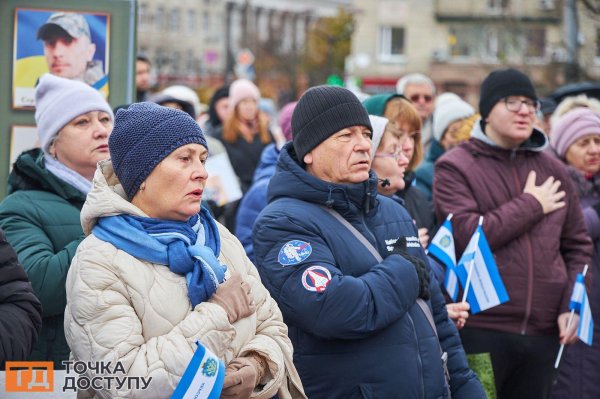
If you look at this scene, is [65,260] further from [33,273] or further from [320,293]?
[320,293]

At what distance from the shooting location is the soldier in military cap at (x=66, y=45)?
624cm

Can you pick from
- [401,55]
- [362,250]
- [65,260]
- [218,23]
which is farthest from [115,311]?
[218,23]

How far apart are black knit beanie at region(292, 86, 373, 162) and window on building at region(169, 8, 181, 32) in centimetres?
9847

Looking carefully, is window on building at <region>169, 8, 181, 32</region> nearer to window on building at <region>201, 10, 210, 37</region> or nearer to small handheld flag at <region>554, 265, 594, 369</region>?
window on building at <region>201, 10, 210, 37</region>

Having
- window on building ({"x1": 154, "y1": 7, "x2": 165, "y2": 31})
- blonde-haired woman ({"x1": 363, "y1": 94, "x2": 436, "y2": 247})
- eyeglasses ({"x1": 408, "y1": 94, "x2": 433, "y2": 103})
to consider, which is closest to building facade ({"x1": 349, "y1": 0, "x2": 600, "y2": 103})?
eyeglasses ({"x1": 408, "y1": 94, "x2": 433, "y2": 103})

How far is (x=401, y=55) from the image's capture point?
54469 mm

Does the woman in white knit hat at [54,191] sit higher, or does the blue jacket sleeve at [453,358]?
the woman in white knit hat at [54,191]

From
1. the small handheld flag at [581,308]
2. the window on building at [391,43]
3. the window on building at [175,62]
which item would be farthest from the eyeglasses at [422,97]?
the window on building at [175,62]

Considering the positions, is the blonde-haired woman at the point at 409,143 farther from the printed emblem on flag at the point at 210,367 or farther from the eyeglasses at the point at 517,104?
the printed emblem on flag at the point at 210,367

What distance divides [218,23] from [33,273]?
341 feet

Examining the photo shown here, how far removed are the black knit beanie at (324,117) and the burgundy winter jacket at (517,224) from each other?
4.67 ft

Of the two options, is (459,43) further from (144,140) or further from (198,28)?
(198,28)

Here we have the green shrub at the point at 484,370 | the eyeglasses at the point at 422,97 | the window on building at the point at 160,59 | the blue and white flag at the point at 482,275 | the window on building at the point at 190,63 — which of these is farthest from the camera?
the window on building at the point at 190,63

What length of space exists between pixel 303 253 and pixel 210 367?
1.02 m
